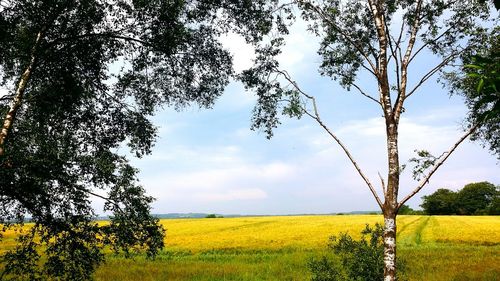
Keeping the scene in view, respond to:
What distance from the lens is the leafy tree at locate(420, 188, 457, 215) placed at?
4931 inches

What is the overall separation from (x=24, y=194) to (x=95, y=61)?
15.3 ft

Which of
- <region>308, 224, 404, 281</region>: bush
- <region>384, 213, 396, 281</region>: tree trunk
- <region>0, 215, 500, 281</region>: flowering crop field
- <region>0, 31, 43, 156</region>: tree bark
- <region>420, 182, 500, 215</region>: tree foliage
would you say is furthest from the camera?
<region>420, 182, 500, 215</region>: tree foliage

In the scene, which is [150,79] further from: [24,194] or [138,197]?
[24,194]

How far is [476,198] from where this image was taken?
122938 mm

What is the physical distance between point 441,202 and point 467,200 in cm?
756

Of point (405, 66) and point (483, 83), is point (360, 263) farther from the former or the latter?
point (483, 83)

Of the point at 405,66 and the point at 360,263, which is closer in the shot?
the point at 405,66

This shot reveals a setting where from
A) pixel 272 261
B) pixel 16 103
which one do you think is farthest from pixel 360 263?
pixel 272 261

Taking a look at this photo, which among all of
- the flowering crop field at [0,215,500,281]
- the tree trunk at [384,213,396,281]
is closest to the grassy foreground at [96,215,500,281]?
the flowering crop field at [0,215,500,281]

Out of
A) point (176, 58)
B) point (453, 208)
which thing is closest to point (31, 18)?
point (176, 58)

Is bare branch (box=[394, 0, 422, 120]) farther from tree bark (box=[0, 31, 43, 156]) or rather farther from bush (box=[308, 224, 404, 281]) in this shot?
tree bark (box=[0, 31, 43, 156])

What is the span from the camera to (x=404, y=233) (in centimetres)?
4950

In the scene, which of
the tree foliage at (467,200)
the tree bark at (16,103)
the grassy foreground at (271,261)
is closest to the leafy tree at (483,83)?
the grassy foreground at (271,261)

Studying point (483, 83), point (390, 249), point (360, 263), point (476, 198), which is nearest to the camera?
point (483, 83)
